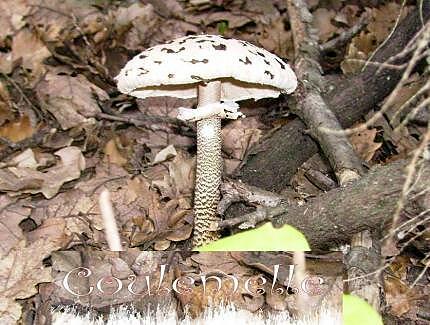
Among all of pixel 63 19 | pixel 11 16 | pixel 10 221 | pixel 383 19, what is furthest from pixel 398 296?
pixel 11 16

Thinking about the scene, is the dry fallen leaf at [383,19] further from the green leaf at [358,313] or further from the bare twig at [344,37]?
the green leaf at [358,313]

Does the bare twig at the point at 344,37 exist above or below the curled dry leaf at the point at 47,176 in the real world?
above

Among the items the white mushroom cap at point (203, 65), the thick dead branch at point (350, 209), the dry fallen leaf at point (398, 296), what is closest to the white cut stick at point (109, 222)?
the thick dead branch at point (350, 209)

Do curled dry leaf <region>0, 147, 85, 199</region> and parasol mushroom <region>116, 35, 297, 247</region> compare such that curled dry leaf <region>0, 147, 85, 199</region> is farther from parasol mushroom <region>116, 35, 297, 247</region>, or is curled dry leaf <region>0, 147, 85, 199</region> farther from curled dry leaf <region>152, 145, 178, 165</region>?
parasol mushroom <region>116, 35, 297, 247</region>

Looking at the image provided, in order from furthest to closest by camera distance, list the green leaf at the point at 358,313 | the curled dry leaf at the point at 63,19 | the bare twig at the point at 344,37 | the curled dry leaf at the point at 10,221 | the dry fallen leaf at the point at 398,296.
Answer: the curled dry leaf at the point at 63,19 < the bare twig at the point at 344,37 < the curled dry leaf at the point at 10,221 < the dry fallen leaf at the point at 398,296 < the green leaf at the point at 358,313

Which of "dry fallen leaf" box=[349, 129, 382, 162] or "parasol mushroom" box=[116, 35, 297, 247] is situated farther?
→ "dry fallen leaf" box=[349, 129, 382, 162]

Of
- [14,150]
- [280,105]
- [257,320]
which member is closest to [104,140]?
[14,150]

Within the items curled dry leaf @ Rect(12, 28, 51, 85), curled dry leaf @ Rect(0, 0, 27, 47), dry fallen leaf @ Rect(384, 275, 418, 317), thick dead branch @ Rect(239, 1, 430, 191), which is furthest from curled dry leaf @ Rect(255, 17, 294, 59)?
dry fallen leaf @ Rect(384, 275, 418, 317)
